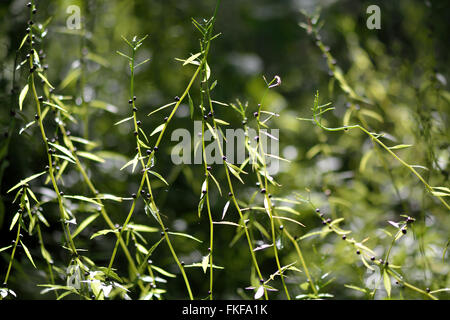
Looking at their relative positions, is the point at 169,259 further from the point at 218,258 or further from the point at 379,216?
the point at 379,216

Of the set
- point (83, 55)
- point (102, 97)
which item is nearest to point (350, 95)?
point (83, 55)

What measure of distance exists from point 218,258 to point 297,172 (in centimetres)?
23

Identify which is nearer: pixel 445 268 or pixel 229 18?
pixel 445 268

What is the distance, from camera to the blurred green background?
0.56 m

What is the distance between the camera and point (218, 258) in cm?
63

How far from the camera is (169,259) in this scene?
60 centimetres

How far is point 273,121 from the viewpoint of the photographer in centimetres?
85

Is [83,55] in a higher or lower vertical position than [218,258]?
higher

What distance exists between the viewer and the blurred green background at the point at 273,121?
56cm

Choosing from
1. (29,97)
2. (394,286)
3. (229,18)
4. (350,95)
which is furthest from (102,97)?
(394,286)
